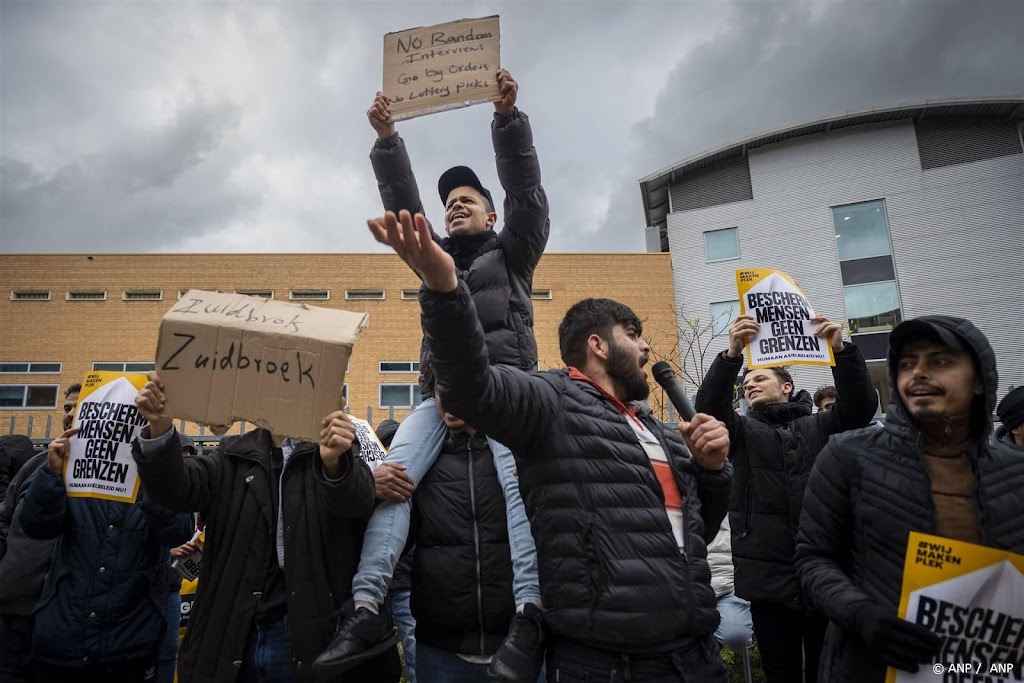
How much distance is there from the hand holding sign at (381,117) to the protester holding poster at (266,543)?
1.66m

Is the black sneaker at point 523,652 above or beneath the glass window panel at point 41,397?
beneath

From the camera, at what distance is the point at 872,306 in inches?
938

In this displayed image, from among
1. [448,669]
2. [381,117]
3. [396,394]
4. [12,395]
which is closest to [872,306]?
[396,394]

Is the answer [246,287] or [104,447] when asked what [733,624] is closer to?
[104,447]

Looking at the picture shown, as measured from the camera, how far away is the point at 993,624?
1996mm

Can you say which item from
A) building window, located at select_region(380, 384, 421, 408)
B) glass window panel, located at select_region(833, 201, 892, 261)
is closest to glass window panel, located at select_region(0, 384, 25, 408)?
building window, located at select_region(380, 384, 421, 408)

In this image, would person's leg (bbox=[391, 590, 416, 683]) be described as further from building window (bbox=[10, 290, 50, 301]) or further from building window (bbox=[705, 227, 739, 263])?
building window (bbox=[10, 290, 50, 301])

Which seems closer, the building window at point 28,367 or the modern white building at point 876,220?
the modern white building at point 876,220

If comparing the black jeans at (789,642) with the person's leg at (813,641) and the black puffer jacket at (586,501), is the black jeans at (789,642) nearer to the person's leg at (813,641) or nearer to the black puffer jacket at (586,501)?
the person's leg at (813,641)

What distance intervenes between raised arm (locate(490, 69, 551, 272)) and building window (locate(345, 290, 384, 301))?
2533cm

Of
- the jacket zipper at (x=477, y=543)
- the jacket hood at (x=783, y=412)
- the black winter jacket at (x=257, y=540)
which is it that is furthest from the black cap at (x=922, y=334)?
the black winter jacket at (x=257, y=540)

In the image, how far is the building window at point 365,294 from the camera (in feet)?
91.7

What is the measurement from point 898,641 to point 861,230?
26.1 meters

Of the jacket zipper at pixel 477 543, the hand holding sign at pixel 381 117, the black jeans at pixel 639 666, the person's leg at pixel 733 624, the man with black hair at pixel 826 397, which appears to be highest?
the hand holding sign at pixel 381 117
